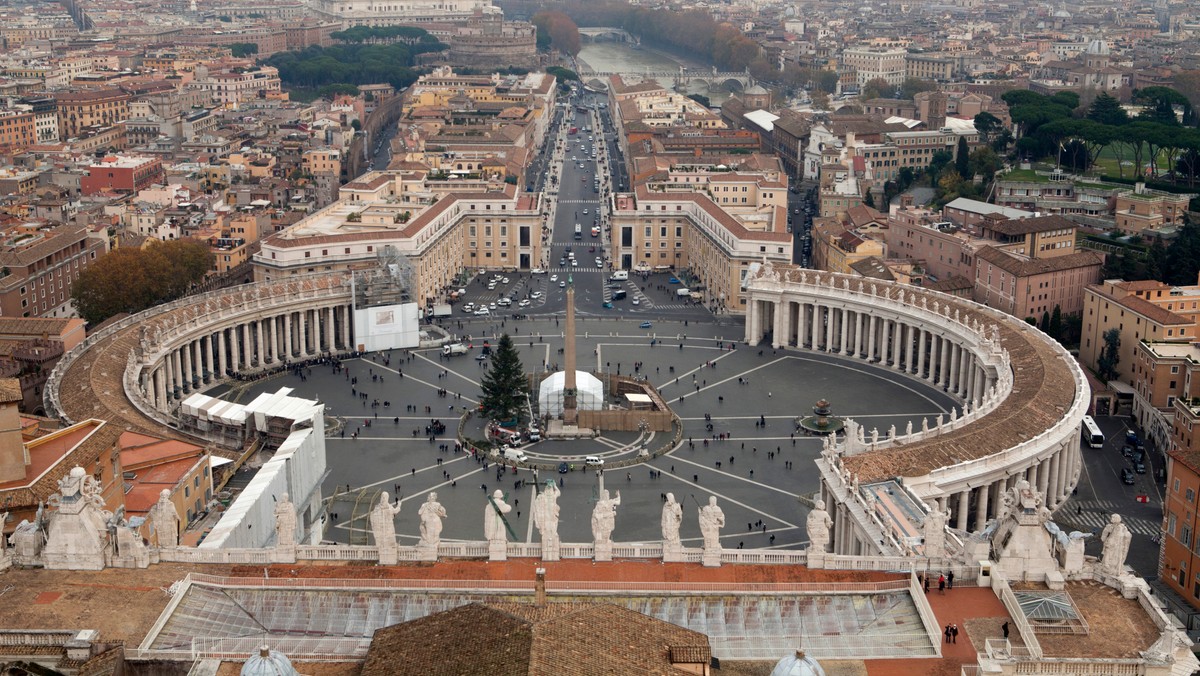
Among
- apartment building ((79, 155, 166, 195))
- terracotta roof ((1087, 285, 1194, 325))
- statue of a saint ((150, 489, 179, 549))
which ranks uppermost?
statue of a saint ((150, 489, 179, 549))

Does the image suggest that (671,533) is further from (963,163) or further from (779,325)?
(963,163)

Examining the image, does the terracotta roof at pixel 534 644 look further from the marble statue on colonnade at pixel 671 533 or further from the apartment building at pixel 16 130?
the apartment building at pixel 16 130

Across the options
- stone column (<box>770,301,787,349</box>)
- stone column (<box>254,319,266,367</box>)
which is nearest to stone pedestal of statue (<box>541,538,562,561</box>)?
stone column (<box>254,319,266,367</box>)

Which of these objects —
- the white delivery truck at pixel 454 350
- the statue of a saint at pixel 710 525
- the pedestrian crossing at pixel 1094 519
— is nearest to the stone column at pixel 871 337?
the pedestrian crossing at pixel 1094 519

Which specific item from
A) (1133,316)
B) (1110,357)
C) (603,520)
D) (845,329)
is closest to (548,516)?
(603,520)

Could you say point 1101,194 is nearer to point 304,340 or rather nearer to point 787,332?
point 787,332

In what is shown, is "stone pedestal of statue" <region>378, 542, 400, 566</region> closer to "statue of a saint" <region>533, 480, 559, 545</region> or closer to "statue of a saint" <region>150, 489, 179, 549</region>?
"statue of a saint" <region>533, 480, 559, 545</region>
